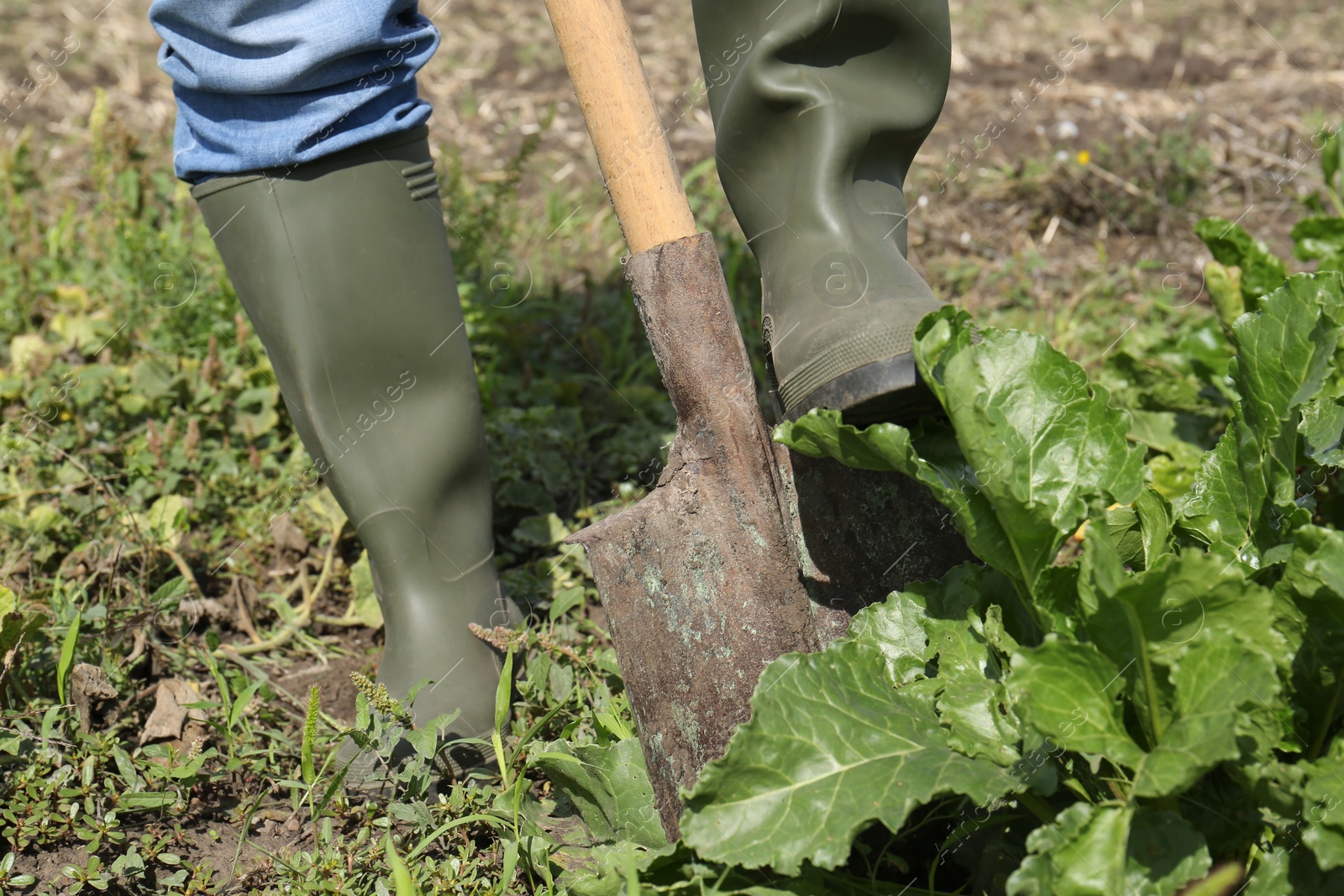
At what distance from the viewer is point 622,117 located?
155 centimetres

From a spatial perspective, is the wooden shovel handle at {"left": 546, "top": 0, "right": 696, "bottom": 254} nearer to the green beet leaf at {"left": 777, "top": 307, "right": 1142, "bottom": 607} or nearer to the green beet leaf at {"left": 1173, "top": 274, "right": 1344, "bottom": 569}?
the green beet leaf at {"left": 777, "top": 307, "right": 1142, "bottom": 607}

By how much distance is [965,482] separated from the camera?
4.18 feet

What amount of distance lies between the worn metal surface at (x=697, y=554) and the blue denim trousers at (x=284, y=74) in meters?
0.45

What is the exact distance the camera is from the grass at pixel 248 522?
1445mm

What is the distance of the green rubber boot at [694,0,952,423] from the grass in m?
0.64

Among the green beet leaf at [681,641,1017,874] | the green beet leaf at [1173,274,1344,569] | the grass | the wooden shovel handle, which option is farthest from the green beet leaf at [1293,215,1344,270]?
the green beet leaf at [681,641,1017,874]

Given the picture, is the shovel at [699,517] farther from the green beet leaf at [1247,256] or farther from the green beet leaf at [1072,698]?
the green beet leaf at [1247,256]

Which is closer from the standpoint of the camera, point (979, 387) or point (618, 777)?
point (979, 387)

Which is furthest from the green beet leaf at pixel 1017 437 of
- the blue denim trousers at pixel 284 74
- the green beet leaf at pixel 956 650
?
the blue denim trousers at pixel 284 74

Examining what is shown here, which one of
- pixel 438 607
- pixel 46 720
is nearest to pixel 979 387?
pixel 438 607

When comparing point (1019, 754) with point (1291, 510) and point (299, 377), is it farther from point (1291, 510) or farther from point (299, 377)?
point (299, 377)

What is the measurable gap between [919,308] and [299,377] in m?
0.93

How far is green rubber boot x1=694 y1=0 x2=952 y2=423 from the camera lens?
60.9 inches

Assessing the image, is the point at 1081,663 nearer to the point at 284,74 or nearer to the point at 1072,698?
the point at 1072,698
